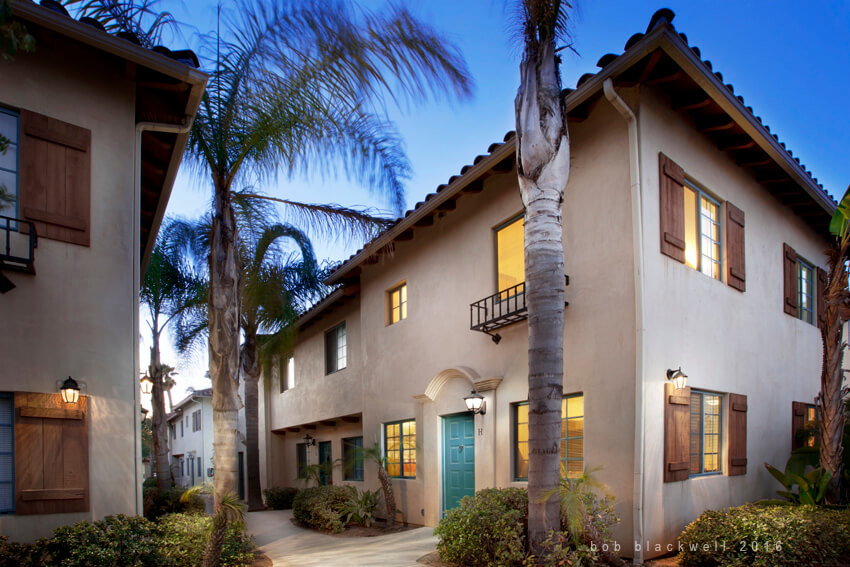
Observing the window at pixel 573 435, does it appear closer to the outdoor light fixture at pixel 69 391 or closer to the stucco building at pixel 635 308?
the stucco building at pixel 635 308

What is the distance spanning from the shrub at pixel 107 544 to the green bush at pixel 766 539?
20.6 feet

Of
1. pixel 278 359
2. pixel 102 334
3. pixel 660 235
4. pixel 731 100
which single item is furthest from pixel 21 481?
pixel 278 359

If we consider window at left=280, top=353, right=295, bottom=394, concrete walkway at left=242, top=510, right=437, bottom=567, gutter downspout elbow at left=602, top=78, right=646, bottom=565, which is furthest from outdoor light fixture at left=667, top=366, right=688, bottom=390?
window at left=280, top=353, right=295, bottom=394

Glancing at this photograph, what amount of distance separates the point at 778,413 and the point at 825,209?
13.4ft

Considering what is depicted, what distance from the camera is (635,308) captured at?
816 centimetres

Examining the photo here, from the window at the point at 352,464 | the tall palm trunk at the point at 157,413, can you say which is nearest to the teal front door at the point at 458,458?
the window at the point at 352,464

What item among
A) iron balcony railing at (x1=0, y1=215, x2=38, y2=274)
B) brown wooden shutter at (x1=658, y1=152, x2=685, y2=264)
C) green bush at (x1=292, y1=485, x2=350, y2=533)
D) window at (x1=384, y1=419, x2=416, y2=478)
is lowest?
green bush at (x1=292, y1=485, x2=350, y2=533)

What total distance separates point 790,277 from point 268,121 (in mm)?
10148

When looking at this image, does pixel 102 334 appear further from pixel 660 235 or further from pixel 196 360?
pixel 196 360

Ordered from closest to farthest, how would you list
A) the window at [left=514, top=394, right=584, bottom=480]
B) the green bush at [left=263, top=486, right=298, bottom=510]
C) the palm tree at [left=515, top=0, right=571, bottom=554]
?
the palm tree at [left=515, top=0, right=571, bottom=554] < the window at [left=514, top=394, right=584, bottom=480] < the green bush at [left=263, top=486, right=298, bottom=510]

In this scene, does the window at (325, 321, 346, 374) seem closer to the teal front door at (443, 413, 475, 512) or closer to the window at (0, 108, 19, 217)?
the teal front door at (443, 413, 475, 512)

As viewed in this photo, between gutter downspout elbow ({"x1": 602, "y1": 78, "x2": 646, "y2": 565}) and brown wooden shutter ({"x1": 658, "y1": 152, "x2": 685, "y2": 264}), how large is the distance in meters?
0.52

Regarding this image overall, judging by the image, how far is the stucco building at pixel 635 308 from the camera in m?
8.21

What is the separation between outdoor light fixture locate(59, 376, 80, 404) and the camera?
652 cm
